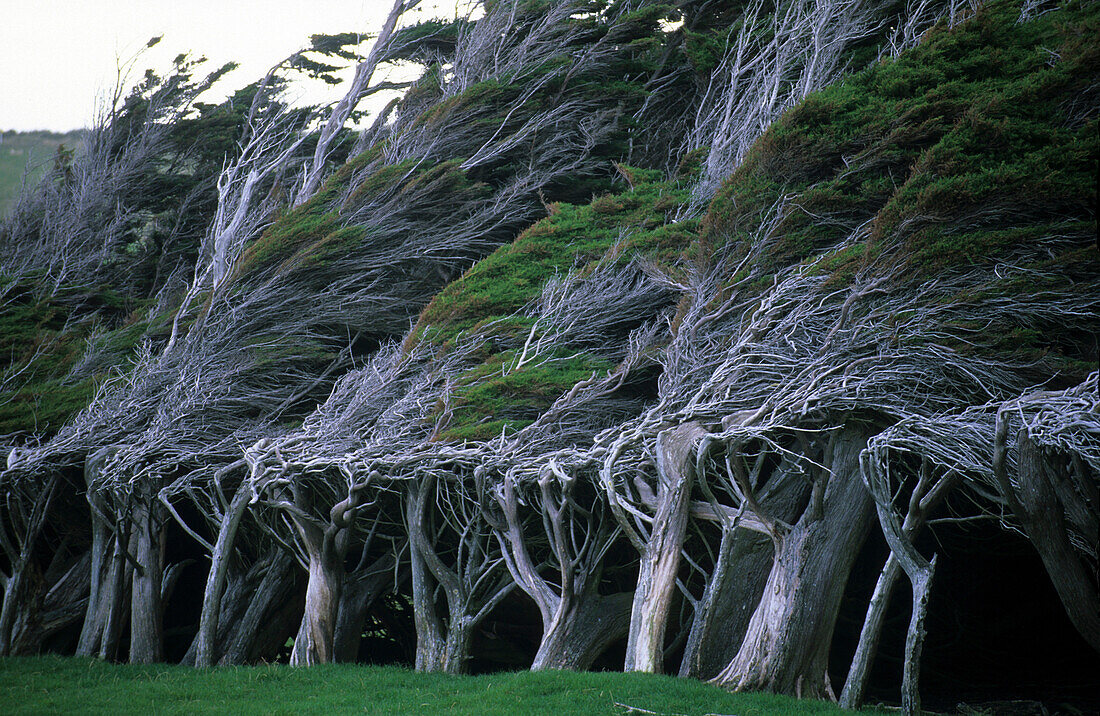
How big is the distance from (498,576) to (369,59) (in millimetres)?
10646

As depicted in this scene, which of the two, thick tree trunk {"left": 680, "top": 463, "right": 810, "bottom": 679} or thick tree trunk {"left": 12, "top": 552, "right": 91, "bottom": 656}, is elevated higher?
thick tree trunk {"left": 680, "top": 463, "right": 810, "bottom": 679}

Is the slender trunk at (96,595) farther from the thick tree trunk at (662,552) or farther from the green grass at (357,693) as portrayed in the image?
the thick tree trunk at (662,552)

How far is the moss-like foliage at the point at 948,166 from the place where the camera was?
7.25 metres

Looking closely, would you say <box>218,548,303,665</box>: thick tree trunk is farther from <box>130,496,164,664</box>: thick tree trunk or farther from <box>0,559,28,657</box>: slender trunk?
<box>0,559,28,657</box>: slender trunk

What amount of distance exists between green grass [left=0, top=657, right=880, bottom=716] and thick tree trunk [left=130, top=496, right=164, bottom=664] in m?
1.59

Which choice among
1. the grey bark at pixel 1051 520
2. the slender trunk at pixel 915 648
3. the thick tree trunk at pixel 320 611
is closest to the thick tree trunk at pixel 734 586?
the slender trunk at pixel 915 648

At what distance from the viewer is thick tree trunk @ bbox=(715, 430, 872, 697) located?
764cm

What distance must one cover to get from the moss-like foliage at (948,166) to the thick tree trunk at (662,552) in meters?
2.25

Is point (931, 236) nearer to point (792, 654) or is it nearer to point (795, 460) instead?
point (795, 460)

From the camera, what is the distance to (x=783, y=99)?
39.2 feet

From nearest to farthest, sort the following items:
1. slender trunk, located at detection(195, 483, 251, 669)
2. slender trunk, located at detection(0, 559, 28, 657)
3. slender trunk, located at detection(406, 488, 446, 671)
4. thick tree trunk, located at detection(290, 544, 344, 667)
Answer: slender trunk, located at detection(406, 488, 446, 671) → thick tree trunk, located at detection(290, 544, 344, 667) → slender trunk, located at detection(195, 483, 251, 669) → slender trunk, located at detection(0, 559, 28, 657)

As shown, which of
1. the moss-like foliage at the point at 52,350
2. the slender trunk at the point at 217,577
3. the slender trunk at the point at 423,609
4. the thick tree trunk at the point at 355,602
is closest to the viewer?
the slender trunk at the point at 423,609

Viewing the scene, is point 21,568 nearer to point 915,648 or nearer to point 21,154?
point 915,648

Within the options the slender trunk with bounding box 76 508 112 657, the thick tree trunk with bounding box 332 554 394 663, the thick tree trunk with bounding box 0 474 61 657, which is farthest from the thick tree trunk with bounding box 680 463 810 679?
the thick tree trunk with bounding box 0 474 61 657
